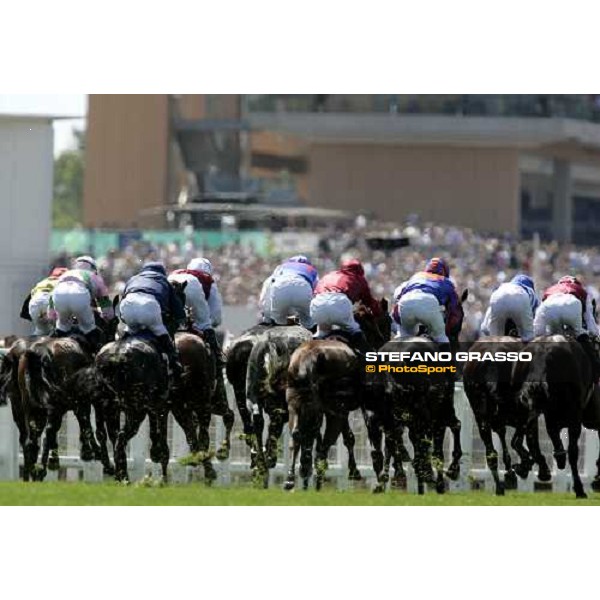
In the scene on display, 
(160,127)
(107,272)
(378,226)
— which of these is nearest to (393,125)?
(160,127)

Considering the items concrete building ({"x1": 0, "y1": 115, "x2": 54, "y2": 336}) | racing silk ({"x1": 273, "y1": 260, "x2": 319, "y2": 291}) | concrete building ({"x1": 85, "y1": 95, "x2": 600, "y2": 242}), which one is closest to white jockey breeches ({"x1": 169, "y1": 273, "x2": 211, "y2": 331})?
racing silk ({"x1": 273, "y1": 260, "x2": 319, "y2": 291})

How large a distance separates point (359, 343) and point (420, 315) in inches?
22.7

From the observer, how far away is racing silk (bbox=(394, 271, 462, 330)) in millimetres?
16547

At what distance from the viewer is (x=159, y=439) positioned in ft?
55.0

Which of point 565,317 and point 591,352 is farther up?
point 565,317

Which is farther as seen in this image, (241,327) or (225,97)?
(225,97)

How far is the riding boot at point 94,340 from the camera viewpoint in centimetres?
1712

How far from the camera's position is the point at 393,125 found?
4681cm

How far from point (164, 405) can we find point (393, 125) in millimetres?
30875

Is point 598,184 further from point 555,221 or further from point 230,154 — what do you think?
point 230,154

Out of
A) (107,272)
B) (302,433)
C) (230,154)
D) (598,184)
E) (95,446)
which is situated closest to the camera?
(302,433)

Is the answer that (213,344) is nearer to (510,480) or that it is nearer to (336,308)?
(336,308)

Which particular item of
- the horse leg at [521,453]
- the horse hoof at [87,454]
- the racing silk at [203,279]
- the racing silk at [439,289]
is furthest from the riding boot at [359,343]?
the horse hoof at [87,454]

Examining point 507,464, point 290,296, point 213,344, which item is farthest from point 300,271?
point 507,464
